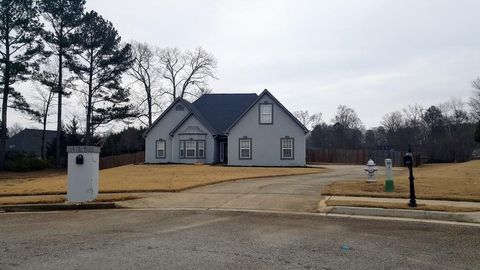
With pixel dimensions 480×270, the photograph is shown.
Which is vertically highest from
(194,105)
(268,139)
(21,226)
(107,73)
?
(107,73)

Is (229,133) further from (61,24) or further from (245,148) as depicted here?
(61,24)

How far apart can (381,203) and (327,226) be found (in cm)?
369

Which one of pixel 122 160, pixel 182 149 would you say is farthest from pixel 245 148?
pixel 122 160

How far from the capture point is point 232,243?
27.6 ft

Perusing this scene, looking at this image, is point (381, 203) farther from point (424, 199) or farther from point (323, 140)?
point (323, 140)

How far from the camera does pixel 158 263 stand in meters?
6.88

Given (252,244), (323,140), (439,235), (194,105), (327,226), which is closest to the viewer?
(252,244)

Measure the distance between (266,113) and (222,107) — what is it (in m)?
8.12

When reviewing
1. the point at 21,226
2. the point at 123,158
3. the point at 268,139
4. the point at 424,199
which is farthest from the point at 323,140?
the point at 21,226

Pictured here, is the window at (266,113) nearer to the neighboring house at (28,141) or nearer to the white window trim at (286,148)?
the white window trim at (286,148)

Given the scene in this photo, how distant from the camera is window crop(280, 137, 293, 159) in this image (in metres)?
37.2

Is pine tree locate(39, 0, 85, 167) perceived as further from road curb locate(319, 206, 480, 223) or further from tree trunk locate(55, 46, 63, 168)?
road curb locate(319, 206, 480, 223)

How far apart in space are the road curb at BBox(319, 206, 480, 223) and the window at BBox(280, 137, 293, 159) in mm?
24246

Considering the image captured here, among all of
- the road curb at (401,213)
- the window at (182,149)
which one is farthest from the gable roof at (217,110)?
the road curb at (401,213)
